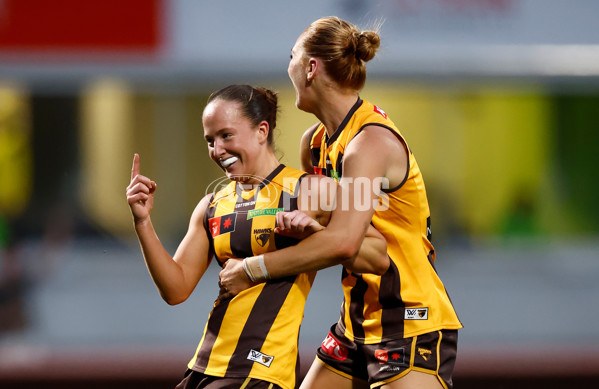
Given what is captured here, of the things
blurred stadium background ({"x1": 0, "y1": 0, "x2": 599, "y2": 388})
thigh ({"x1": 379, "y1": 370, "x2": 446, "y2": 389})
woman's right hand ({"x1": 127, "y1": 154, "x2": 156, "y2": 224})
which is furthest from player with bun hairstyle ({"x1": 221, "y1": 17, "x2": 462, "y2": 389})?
blurred stadium background ({"x1": 0, "y1": 0, "x2": 599, "y2": 388})

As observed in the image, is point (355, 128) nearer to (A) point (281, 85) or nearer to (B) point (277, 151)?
(B) point (277, 151)

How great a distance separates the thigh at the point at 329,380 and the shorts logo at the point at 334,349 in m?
0.05

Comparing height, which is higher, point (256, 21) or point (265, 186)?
point (256, 21)

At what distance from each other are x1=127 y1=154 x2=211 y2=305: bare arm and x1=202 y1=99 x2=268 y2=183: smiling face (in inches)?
6.6

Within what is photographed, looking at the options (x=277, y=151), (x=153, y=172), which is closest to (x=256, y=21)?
(x=153, y=172)

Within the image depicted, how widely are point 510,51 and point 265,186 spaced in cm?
652

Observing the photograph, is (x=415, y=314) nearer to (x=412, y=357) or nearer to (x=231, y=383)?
(x=412, y=357)

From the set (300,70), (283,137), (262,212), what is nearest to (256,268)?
(262,212)

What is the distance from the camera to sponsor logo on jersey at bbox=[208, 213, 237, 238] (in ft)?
7.33

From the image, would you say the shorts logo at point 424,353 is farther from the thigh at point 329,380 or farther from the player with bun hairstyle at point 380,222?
the thigh at point 329,380

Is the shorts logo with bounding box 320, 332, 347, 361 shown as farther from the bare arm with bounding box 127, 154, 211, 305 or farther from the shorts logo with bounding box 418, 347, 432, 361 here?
the bare arm with bounding box 127, 154, 211, 305

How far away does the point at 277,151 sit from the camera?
2.44 meters

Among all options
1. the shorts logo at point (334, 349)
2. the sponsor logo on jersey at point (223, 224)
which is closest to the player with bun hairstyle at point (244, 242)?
the sponsor logo on jersey at point (223, 224)

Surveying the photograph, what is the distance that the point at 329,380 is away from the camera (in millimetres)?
2607
